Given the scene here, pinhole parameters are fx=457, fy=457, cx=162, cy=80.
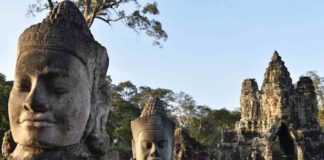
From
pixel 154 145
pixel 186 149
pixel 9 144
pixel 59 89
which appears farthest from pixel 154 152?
pixel 59 89

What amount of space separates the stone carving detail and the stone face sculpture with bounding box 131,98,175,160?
15.5 metres

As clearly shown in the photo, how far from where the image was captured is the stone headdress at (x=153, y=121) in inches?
238

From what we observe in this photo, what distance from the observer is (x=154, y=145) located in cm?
592

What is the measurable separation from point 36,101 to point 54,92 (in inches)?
4.6

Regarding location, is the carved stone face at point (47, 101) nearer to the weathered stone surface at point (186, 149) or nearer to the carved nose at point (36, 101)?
the carved nose at point (36, 101)

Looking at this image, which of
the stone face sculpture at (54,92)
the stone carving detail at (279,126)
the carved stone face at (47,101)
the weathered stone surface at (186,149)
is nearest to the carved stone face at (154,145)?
the weathered stone surface at (186,149)

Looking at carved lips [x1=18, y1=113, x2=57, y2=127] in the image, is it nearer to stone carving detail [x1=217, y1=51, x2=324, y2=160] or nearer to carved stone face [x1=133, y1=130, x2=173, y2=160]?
carved stone face [x1=133, y1=130, x2=173, y2=160]

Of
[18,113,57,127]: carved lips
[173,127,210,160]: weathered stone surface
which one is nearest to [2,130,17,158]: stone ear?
[18,113,57,127]: carved lips

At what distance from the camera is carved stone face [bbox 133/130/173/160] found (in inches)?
231

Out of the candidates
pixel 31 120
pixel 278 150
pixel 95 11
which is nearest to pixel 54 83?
pixel 31 120

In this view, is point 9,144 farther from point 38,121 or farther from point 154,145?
point 154,145

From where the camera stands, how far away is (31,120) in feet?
8.34

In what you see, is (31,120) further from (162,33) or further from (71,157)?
(162,33)

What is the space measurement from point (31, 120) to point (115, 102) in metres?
29.1
